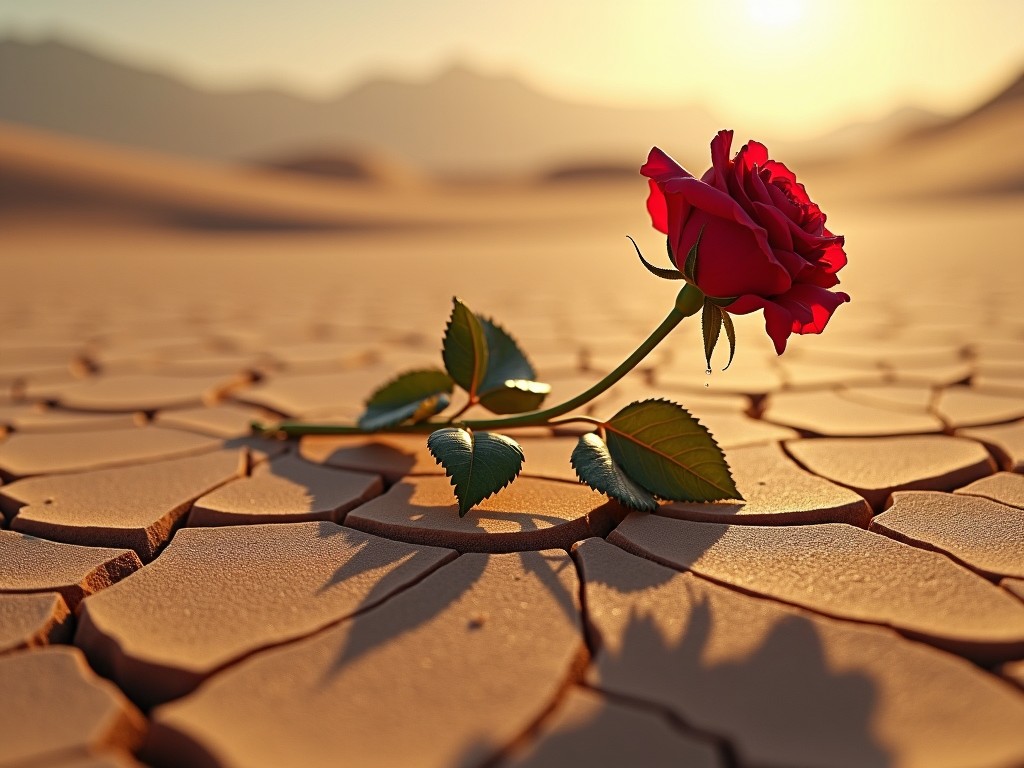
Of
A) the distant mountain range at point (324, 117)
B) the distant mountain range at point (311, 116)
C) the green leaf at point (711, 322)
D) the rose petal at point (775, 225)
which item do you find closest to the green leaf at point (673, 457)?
the green leaf at point (711, 322)

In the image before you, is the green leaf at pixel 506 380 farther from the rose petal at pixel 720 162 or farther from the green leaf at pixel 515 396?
the rose petal at pixel 720 162

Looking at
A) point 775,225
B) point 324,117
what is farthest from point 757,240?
point 324,117

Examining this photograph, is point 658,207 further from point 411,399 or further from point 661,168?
point 411,399

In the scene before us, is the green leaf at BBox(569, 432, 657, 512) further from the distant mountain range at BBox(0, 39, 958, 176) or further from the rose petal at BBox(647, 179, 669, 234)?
the distant mountain range at BBox(0, 39, 958, 176)

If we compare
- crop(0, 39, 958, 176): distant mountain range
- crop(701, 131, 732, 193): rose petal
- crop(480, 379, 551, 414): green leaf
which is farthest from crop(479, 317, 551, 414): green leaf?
crop(0, 39, 958, 176): distant mountain range

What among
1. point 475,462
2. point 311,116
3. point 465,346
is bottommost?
point 475,462

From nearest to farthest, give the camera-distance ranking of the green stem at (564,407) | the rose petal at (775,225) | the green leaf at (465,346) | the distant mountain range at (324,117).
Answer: the rose petal at (775,225), the green stem at (564,407), the green leaf at (465,346), the distant mountain range at (324,117)
